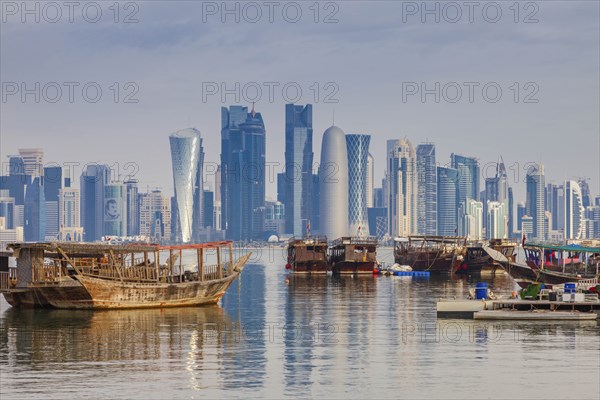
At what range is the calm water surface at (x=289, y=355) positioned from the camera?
143 feet

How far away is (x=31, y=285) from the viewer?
2926 inches

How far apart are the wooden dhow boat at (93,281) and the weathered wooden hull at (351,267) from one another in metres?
62.9

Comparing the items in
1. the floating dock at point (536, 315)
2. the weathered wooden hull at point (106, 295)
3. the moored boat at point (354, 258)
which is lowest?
the floating dock at point (536, 315)

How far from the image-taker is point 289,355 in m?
53.3

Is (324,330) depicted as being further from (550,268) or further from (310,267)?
(310,267)

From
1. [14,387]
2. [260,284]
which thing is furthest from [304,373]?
[260,284]

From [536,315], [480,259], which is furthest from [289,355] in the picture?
[480,259]

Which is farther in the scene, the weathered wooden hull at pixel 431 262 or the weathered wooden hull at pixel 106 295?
the weathered wooden hull at pixel 431 262

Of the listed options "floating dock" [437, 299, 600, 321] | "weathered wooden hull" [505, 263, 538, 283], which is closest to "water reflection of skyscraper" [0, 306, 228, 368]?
"floating dock" [437, 299, 600, 321]

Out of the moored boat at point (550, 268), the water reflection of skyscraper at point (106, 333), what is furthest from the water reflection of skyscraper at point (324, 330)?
the moored boat at point (550, 268)

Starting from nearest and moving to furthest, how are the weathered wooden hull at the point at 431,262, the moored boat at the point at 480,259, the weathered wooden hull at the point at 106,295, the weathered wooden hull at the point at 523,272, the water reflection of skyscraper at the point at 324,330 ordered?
the water reflection of skyscraper at the point at 324,330, the weathered wooden hull at the point at 106,295, the weathered wooden hull at the point at 523,272, the moored boat at the point at 480,259, the weathered wooden hull at the point at 431,262

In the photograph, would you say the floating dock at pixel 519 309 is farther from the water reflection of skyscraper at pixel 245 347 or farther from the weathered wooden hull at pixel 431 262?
the weathered wooden hull at pixel 431 262

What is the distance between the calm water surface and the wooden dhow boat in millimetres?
1056

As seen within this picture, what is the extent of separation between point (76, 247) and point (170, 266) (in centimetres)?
802
